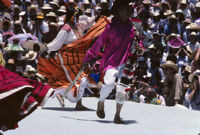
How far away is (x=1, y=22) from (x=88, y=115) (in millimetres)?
7610

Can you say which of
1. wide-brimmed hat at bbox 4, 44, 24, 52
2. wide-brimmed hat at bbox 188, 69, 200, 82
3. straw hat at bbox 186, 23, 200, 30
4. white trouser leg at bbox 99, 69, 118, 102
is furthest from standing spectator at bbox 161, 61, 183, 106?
wide-brimmed hat at bbox 4, 44, 24, 52

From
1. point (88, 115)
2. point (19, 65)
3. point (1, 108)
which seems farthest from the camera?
point (19, 65)

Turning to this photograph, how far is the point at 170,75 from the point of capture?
11.7 meters

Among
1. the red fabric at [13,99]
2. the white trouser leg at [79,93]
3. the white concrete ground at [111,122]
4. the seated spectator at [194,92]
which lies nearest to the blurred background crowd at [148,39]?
the seated spectator at [194,92]

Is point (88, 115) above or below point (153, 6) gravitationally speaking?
below

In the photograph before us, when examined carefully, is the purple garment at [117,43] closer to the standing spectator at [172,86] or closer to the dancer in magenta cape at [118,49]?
the dancer in magenta cape at [118,49]

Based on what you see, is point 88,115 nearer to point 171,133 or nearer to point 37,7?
point 171,133

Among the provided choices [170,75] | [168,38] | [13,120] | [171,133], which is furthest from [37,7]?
[13,120]

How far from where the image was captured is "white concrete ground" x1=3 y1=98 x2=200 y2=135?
7547mm

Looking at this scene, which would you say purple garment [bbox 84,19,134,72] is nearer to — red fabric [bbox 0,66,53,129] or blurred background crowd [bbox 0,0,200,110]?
blurred background crowd [bbox 0,0,200,110]

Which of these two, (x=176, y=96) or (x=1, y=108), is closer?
(x=1, y=108)

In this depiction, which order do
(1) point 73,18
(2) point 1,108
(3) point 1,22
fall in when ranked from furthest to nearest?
(3) point 1,22 < (1) point 73,18 < (2) point 1,108

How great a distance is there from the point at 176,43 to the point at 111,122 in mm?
6186

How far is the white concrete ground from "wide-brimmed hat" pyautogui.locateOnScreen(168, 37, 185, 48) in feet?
10.2
